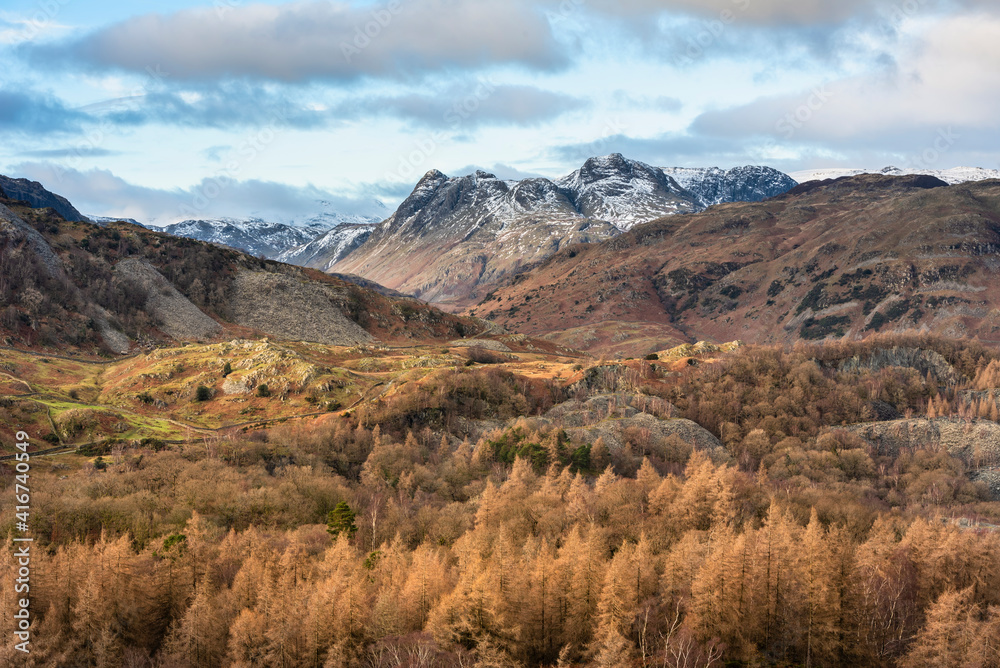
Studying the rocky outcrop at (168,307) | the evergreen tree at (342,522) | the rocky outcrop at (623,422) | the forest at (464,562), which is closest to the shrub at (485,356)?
the rocky outcrop at (623,422)

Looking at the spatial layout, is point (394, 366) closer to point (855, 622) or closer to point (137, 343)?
point (137, 343)

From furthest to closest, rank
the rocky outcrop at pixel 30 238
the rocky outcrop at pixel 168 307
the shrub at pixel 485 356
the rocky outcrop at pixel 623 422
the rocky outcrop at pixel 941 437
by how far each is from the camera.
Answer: the rocky outcrop at pixel 168 307, the shrub at pixel 485 356, the rocky outcrop at pixel 30 238, the rocky outcrop at pixel 941 437, the rocky outcrop at pixel 623 422

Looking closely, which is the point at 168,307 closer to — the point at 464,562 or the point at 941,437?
the point at 464,562

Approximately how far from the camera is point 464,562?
59969mm

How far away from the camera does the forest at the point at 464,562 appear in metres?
47.6

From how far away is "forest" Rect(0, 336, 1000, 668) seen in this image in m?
47.6

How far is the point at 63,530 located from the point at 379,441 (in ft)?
168

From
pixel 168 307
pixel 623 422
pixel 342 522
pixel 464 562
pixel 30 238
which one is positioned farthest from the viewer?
pixel 168 307

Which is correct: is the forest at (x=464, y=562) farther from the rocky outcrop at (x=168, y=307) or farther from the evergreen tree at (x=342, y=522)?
the rocky outcrop at (x=168, y=307)

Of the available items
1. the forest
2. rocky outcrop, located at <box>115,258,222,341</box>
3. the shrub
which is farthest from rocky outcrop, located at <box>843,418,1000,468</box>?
rocky outcrop, located at <box>115,258,222,341</box>

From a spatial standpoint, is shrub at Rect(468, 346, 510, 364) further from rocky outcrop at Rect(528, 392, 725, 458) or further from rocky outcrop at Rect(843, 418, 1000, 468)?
rocky outcrop at Rect(843, 418, 1000, 468)

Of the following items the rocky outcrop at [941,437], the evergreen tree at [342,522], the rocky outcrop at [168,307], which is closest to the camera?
the evergreen tree at [342,522]

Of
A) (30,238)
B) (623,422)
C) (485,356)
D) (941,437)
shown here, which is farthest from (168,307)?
(941,437)

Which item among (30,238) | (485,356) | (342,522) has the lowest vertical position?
(342,522)
